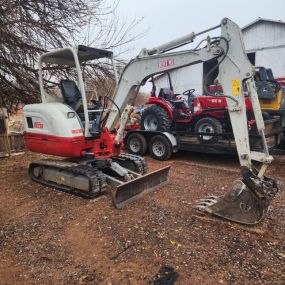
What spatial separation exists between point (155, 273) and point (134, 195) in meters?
2.00

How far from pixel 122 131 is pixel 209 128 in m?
3.34

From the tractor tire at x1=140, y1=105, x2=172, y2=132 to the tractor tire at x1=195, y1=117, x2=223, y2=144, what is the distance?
2.86 ft

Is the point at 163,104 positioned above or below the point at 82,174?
above

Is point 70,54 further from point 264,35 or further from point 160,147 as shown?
point 264,35

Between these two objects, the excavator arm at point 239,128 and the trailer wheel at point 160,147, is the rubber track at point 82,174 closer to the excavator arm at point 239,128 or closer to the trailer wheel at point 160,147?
the excavator arm at point 239,128

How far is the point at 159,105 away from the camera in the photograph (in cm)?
902

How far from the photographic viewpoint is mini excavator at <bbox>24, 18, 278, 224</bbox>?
4.04m

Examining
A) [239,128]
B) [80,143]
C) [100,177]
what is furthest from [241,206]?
[80,143]

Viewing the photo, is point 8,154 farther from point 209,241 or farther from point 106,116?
point 209,241

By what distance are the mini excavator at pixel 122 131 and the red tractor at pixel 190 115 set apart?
8.72 feet

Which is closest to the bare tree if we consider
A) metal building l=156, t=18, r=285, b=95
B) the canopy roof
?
the canopy roof

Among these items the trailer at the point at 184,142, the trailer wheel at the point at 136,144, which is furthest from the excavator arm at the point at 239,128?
the trailer wheel at the point at 136,144

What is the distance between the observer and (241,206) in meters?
4.09

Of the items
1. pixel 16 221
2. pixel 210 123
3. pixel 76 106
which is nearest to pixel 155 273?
pixel 16 221
